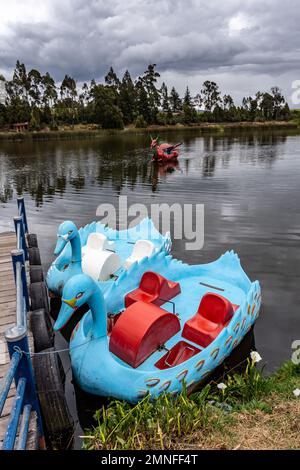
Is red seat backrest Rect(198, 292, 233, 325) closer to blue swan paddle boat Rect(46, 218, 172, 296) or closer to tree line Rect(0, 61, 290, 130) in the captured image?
blue swan paddle boat Rect(46, 218, 172, 296)

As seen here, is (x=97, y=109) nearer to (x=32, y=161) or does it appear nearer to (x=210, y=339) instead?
(x=32, y=161)

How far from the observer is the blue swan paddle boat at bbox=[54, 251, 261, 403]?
499 cm

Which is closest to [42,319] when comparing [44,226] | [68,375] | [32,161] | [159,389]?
[68,375]

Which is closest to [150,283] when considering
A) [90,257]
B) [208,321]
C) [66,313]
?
[208,321]

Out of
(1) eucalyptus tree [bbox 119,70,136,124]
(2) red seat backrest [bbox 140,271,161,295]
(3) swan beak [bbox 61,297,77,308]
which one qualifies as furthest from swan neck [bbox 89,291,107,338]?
(1) eucalyptus tree [bbox 119,70,136,124]

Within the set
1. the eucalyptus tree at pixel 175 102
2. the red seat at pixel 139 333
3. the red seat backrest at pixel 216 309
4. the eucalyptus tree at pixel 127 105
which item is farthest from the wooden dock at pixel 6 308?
the eucalyptus tree at pixel 175 102

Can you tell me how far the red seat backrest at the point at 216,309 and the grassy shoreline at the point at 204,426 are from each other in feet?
4.98

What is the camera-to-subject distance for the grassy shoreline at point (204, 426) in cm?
365

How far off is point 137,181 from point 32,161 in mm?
14049

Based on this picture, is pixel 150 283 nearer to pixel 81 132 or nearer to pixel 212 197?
pixel 212 197

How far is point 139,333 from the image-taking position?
16.7 ft

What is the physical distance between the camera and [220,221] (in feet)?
47.3

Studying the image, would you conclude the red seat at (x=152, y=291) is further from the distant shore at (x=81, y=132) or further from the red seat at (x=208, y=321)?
the distant shore at (x=81, y=132)

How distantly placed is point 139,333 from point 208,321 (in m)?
1.43
